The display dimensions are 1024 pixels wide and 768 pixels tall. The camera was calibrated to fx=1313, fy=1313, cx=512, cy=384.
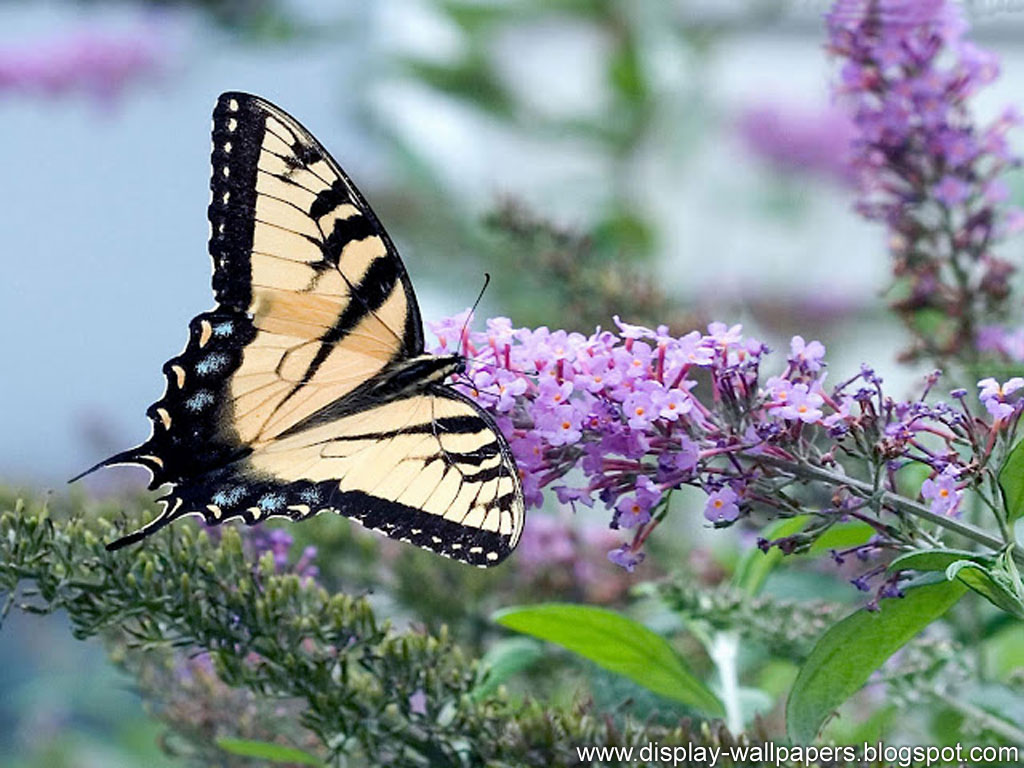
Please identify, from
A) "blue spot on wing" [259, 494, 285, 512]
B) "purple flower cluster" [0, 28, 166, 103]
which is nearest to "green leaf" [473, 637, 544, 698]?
"blue spot on wing" [259, 494, 285, 512]

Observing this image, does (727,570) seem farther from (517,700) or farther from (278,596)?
(278,596)

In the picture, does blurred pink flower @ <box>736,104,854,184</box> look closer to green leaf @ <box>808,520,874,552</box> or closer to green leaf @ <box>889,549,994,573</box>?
green leaf @ <box>808,520,874,552</box>

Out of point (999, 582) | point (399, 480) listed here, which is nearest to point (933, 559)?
point (999, 582)

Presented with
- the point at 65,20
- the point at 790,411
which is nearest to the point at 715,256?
the point at 65,20

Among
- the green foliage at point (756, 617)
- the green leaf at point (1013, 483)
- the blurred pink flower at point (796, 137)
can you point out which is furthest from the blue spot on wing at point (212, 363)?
the blurred pink flower at point (796, 137)

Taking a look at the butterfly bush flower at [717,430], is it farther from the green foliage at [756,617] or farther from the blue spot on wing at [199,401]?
the blue spot on wing at [199,401]

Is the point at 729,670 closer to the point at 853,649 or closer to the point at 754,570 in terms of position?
the point at 754,570
